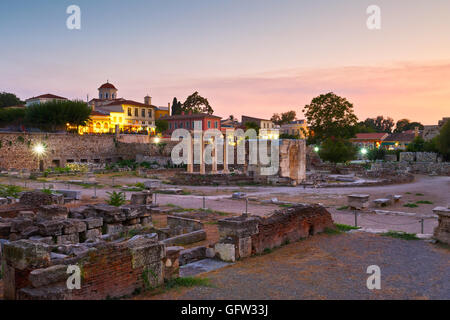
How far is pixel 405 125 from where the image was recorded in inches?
5182

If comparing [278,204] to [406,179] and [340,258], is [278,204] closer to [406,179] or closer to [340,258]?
[340,258]

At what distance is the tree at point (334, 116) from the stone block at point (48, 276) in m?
56.6

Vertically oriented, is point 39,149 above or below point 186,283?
above

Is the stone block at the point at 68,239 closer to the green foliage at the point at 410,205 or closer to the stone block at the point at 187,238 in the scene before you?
the stone block at the point at 187,238

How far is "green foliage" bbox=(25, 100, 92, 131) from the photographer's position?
52844 millimetres

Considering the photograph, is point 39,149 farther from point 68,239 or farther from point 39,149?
point 68,239

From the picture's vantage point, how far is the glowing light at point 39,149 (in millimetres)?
45675

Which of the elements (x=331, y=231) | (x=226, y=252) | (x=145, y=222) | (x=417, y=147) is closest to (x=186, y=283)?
(x=226, y=252)

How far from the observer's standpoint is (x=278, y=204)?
71.5ft

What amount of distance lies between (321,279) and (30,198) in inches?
563

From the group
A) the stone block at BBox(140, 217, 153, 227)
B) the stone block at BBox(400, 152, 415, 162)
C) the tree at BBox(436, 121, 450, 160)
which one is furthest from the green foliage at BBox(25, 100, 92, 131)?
the tree at BBox(436, 121, 450, 160)

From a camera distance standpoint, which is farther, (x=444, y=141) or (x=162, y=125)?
(x=162, y=125)

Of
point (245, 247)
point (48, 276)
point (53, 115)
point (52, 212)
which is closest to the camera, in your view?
point (48, 276)

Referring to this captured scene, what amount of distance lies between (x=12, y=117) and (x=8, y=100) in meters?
31.4
